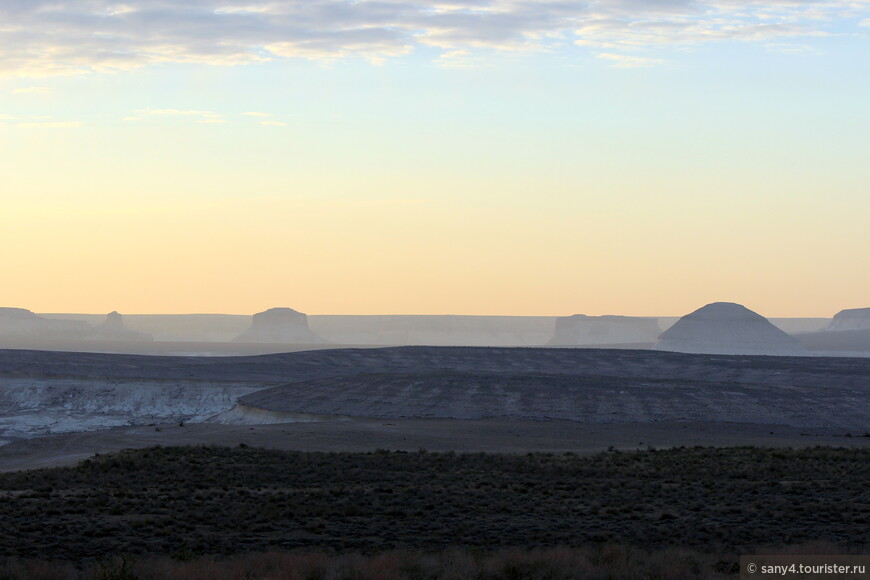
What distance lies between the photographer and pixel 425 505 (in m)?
23.9

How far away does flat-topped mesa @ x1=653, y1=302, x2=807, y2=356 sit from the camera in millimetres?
148125

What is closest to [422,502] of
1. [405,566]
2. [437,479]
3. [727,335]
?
[437,479]

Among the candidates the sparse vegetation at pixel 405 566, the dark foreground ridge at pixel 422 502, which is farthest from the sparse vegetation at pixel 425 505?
the sparse vegetation at pixel 405 566

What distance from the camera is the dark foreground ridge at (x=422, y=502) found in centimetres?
2003

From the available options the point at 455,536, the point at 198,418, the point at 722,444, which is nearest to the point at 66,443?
the point at 198,418

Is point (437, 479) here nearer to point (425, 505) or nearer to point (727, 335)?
point (425, 505)

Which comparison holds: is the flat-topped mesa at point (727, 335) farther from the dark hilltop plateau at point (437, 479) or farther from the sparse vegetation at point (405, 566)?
the sparse vegetation at point (405, 566)

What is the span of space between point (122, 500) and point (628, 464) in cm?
1540

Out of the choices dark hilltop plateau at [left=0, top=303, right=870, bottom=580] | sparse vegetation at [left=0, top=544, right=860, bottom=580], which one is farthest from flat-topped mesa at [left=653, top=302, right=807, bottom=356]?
sparse vegetation at [left=0, top=544, right=860, bottom=580]

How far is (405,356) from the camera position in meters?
100

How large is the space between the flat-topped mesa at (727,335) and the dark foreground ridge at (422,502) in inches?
4617

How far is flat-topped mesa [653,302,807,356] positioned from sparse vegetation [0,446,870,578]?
11766cm

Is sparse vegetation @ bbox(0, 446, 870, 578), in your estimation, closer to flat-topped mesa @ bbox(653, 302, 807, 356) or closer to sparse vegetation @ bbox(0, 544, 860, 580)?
sparse vegetation @ bbox(0, 544, 860, 580)

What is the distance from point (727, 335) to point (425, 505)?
446 ft
